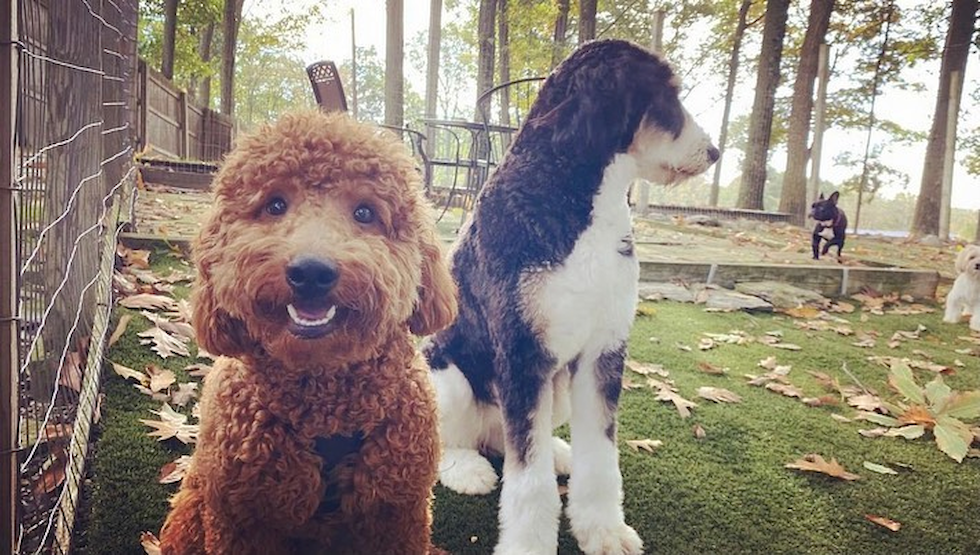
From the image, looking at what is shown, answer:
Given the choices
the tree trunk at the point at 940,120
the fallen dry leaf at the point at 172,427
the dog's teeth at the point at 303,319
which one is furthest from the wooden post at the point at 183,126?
the tree trunk at the point at 940,120

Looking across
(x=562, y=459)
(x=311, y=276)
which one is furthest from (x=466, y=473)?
(x=311, y=276)

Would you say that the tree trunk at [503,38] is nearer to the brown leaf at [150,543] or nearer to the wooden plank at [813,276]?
the wooden plank at [813,276]

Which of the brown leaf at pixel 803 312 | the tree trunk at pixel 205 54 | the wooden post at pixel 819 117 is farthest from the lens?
the tree trunk at pixel 205 54

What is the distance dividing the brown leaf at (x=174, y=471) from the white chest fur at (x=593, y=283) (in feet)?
3.59

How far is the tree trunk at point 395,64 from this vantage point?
472cm

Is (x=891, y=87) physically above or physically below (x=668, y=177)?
above

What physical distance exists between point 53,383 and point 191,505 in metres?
0.70

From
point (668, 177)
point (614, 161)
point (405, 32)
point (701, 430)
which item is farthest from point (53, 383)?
point (405, 32)

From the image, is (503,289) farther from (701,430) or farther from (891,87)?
(891,87)

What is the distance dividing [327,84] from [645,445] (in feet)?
6.17

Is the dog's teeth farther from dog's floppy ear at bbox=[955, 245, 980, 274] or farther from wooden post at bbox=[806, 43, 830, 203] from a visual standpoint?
wooden post at bbox=[806, 43, 830, 203]

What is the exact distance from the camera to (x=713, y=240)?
790 cm

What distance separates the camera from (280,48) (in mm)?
8594

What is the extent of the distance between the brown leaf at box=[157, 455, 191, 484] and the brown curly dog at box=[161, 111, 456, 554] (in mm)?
462
